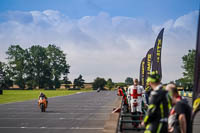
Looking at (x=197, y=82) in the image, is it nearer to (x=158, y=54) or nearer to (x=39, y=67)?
(x=158, y=54)

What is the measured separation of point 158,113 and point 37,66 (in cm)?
11485

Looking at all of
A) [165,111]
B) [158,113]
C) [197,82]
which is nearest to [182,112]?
[165,111]

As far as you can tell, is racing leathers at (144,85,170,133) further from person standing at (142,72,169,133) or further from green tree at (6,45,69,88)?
green tree at (6,45,69,88)

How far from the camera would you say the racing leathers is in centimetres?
471

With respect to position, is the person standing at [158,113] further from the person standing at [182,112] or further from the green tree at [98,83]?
the green tree at [98,83]

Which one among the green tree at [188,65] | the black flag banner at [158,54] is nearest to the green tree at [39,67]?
the green tree at [188,65]

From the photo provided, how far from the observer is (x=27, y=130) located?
11.1 m

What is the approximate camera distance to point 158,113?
4.73m

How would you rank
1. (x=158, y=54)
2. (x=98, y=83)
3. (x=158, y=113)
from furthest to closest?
(x=98, y=83), (x=158, y=54), (x=158, y=113)

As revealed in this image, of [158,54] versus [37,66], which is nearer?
[158,54]

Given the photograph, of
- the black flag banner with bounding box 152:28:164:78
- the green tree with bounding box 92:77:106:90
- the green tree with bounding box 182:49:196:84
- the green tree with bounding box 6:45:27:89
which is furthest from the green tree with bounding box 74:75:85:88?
the black flag banner with bounding box 152:28:164:78

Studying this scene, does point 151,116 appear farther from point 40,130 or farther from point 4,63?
point 4,63

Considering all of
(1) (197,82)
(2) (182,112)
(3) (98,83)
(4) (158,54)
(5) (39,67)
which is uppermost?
(5) (39,67)

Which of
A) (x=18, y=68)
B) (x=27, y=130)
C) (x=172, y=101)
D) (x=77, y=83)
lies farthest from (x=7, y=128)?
(x=77, y=83)
